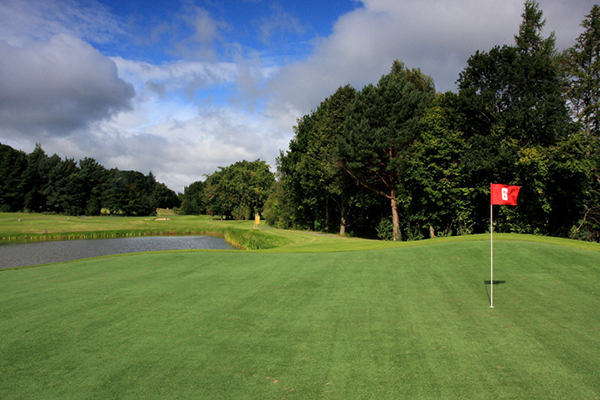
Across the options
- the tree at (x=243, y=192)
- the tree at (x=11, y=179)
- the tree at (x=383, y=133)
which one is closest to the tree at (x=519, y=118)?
the tree at (x=383, y=133)

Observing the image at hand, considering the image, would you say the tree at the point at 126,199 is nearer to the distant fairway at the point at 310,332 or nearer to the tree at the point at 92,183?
the tree at the point at 92,183

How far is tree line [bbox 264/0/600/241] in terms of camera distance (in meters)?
25.6

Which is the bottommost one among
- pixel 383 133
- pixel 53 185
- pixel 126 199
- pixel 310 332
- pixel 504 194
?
pixel 310 332

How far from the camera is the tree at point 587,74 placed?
88.4ft

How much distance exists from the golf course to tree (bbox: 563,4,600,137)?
2182cm

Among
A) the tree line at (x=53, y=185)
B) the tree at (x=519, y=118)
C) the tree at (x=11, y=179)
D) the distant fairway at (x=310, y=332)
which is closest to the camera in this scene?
the distant fairway at (x=310, y=332)

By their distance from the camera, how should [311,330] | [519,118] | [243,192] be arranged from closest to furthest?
[311,330], [519,118], [243,192]

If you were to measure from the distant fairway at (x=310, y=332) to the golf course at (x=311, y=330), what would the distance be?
0.03m

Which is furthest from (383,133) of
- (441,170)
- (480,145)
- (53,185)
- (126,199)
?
(126,199)

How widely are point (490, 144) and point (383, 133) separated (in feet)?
28.2

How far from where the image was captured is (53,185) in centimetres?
7962

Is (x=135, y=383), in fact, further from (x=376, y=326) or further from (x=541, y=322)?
(x=541, y=322)

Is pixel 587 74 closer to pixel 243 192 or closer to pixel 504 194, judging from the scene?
pixel 504 194

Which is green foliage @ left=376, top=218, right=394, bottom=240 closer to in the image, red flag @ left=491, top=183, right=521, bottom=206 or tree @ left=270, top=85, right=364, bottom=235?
tree @ left=270, top=85, right=364, bottom=235
